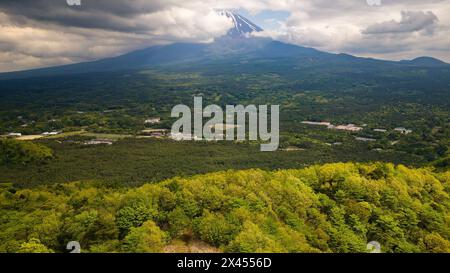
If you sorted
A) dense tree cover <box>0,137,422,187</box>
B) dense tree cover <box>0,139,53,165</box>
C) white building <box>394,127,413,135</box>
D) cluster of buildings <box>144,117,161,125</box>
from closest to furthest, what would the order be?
1. dense tree cover <box>0,137,422,187</box>
2. dense tree cover <box>0,139,53,165</box>
3. white building <box>394,127,413,135</box>
4. cluster of buildings <box>144,117,161,125</box>

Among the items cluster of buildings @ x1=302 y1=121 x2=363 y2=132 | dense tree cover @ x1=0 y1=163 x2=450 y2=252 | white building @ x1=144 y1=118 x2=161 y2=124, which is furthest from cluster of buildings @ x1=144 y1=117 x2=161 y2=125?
dense tree cover @ x1=0 y1=163 x2=450 y2=252

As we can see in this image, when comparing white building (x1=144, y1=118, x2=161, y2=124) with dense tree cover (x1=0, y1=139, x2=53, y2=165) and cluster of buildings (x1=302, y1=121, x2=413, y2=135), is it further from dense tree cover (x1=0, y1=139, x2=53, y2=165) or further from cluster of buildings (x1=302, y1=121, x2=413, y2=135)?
Result: dense tree cover (x1=0, y1=139, x2=53, y2=165)

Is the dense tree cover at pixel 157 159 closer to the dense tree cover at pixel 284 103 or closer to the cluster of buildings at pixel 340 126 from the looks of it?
the dense tree cover at pixel 284 103

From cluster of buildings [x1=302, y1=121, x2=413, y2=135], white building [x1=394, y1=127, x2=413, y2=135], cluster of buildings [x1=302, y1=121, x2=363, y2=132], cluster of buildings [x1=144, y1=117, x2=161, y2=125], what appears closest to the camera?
white building [x1=394, y1=127, x2=413, y2=135]

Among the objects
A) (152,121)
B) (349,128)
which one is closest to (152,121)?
(152,121)

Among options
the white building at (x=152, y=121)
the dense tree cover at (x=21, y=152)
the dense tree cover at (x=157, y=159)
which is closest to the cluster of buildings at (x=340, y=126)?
the dense tree cover at (x=157, y=159)

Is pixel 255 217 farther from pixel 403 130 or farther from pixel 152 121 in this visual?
pixel 152 121
